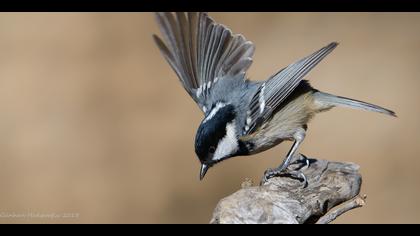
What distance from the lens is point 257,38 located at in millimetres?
6211

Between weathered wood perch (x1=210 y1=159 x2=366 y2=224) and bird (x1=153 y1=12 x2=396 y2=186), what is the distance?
510 millimetres

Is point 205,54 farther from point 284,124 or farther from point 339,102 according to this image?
point 339,102

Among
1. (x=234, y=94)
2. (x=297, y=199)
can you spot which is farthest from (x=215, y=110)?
(x=297, y=199)

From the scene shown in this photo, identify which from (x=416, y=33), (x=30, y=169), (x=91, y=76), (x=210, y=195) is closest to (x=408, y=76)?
(x=416, y=33)

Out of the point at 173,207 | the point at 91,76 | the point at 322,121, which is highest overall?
the point at 91,76

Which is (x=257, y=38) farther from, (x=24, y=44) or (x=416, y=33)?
(x=24, y=44)

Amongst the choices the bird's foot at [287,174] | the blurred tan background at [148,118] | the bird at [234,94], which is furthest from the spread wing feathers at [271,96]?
the blurred tan background at [148,118]

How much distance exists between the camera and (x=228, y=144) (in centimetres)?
408

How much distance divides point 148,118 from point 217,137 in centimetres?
184

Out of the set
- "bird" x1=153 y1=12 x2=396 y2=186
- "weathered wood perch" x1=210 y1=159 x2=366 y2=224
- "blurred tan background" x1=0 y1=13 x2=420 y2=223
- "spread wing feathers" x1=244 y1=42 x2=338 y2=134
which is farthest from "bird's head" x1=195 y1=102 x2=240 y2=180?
"blurred tan background" x1=0 y1=13 x2=420 y2=223

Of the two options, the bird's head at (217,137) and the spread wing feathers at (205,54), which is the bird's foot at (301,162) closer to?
the bird's head at (217,137)

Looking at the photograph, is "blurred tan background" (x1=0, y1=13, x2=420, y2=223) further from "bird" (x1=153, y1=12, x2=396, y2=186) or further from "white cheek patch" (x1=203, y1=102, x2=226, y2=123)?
"white cheek patch" (x1=203, y1=102, x2=226, y2=123)

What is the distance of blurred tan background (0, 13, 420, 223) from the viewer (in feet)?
17.5
